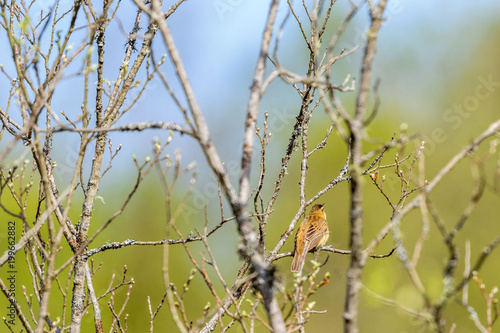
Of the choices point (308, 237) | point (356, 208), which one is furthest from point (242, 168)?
point (308, 237)

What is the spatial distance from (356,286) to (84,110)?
58.4 inches

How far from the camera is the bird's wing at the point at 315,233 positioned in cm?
623

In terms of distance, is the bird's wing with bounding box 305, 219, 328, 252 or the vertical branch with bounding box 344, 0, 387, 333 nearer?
the vertical branch with bounding box 344, 0, 387, 333

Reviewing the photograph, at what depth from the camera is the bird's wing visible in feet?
20.5

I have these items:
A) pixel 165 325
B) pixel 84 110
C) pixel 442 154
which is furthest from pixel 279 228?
pixel 84 110

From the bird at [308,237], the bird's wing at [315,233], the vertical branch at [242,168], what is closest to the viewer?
the vertical branch at [242,168]

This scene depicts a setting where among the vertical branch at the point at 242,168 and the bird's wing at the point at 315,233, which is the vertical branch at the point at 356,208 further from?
the bird's wing at the point at 315,233

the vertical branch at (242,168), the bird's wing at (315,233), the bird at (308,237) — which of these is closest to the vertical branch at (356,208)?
the vertical branch at (242,168)

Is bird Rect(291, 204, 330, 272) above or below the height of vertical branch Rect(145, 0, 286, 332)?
above

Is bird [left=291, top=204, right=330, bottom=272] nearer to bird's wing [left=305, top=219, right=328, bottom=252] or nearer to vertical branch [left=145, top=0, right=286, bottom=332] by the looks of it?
bird's wing [left=305, top=219, right=328, bottom=252]

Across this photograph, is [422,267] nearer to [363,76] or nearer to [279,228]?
[279,228]

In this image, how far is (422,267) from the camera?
65.3ft

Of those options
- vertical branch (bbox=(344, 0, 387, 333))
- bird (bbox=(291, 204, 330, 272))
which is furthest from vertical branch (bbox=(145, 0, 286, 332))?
bird (bbox=(291, 204, 330, 272))

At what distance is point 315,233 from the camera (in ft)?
20.8
